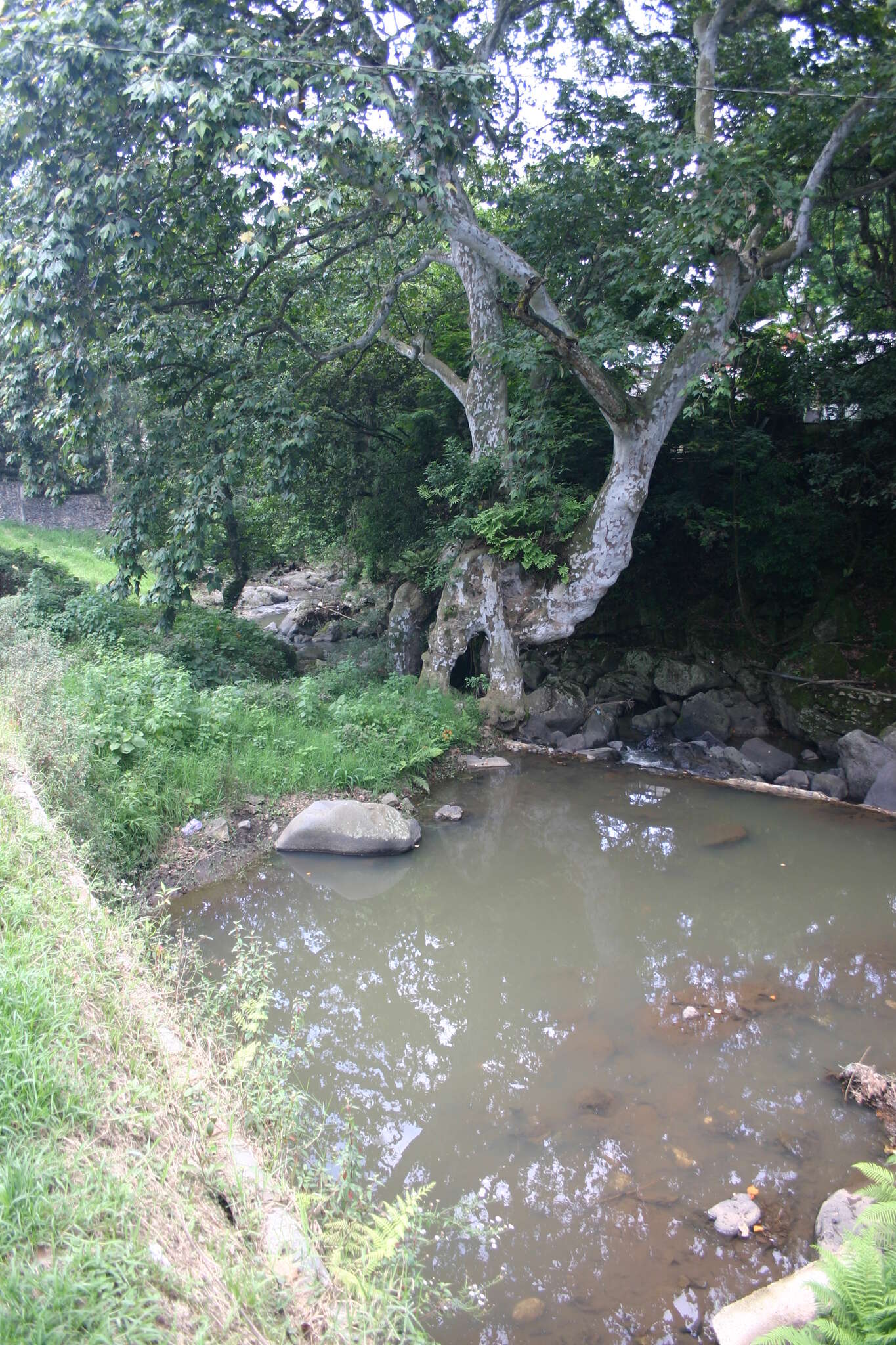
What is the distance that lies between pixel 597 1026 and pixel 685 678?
754 cm

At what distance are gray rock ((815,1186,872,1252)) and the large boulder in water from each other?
170 inches

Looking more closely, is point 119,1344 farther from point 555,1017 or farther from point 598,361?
point 598,361

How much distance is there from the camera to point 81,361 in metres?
8.32

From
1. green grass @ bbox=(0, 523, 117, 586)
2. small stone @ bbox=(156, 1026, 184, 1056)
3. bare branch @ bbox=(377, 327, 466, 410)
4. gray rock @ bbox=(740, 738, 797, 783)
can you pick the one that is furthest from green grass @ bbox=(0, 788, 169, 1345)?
green grass @ bbox=(0, 523, 117, 586)

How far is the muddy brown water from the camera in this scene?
3316mm

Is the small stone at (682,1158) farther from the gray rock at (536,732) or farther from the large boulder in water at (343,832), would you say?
the gray rock at (536,732)

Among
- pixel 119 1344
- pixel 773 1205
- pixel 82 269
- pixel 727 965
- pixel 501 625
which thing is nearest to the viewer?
pixel 119 1344

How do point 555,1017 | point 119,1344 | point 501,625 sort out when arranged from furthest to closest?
1. point 501,625
2. point 555,1017
3. point 119,1344

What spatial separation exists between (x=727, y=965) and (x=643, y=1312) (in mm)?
2737

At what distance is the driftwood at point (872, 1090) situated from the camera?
4.01m

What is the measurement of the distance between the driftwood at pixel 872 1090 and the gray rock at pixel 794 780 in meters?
4.80

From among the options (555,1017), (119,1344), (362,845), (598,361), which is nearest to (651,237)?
(598,361)

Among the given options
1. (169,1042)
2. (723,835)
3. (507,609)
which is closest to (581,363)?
(507,609)

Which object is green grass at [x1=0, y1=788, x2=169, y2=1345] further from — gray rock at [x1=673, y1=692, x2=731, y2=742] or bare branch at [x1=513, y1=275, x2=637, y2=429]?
gray rock at [x1=673, y1=692, x2=731, y2=742]
